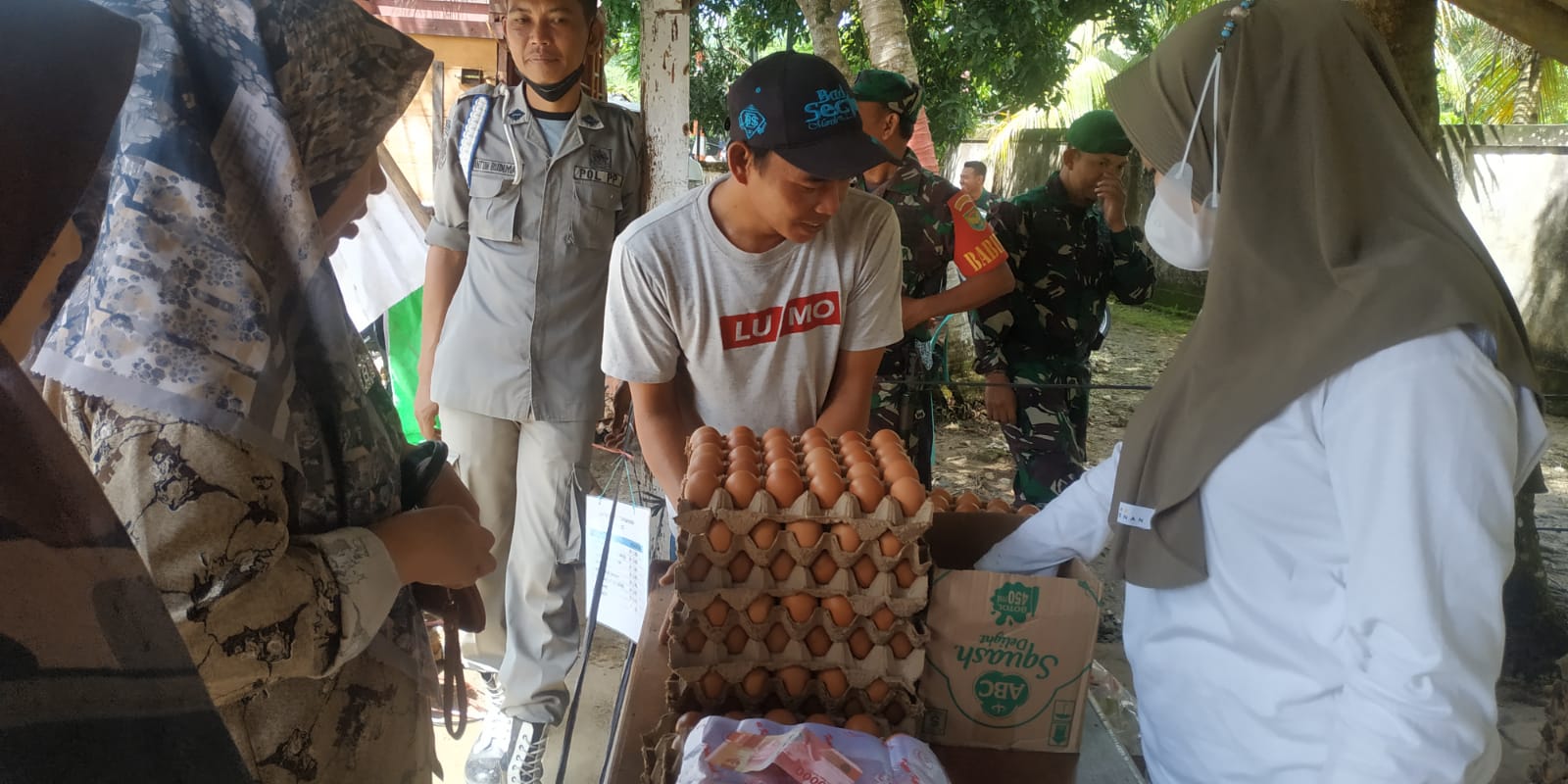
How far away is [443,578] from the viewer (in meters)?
1.23

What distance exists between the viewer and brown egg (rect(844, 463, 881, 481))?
143cm

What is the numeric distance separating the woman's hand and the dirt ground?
4.89 feet

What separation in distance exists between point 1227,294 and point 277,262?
120 centimetres

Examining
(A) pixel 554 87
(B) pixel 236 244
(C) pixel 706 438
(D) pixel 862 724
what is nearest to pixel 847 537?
(D) pixel 862 724

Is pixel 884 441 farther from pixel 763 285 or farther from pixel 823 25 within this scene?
pixel 823 25

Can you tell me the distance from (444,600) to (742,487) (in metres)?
0.49

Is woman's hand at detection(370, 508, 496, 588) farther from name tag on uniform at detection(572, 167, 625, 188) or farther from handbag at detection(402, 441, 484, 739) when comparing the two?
name tag on uniform at detection(572, 167, 625, 188)

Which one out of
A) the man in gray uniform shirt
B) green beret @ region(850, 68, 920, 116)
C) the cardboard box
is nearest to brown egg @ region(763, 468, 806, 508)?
the cardboard box

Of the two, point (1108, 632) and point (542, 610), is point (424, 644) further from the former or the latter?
point (1108, 632)

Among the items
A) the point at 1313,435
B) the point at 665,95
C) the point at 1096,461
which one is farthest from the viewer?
the point at 1096,461

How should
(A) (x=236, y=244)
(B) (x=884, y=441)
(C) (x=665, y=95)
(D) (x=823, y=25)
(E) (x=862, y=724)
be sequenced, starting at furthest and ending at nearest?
(D) (x=823, y=25), (C) (x=665, y=95), (B) (x=884, y=441), (E) (x=862, y=724), (A) (x=236, y=244)

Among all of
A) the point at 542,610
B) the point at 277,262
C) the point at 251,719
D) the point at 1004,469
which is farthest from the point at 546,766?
the point at 1004,469

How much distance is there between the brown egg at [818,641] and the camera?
4.72ft

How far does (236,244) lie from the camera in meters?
0.93
